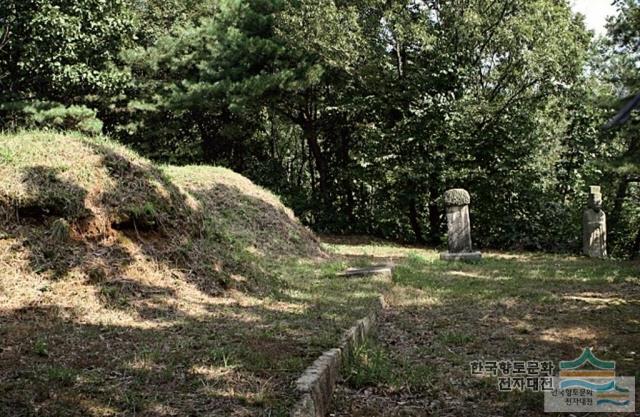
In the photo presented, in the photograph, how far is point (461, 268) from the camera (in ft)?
29.6

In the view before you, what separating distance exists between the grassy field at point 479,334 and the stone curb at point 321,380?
4.5 inches

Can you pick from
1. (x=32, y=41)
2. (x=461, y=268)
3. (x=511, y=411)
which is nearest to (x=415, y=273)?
(x=461, y=268)

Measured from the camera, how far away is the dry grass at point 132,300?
255 centimetres

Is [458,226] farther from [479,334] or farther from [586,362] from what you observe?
[586,362]

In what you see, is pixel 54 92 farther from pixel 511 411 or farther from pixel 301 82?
pixel 511 411

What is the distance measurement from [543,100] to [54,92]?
1290 centimetres

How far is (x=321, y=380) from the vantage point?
289cm

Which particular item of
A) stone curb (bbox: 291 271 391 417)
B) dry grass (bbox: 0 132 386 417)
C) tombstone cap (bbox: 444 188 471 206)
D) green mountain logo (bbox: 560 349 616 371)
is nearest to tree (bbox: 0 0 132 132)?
dry grass (bbox: 0 132 386 417)

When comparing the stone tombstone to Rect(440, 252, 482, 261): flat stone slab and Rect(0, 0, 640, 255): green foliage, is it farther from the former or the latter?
Rect(440, 252, 482, 261): flat stone slab

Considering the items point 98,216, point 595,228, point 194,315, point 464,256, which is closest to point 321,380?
point 194,315

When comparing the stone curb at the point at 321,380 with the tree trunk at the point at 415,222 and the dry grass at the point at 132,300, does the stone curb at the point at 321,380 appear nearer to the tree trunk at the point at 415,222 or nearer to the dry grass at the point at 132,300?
the dry grass at the point at 132,300

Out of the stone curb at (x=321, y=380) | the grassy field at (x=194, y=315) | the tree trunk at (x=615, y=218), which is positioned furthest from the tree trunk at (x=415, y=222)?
the stone curb at (x=321, y=380)

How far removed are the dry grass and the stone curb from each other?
0.08m

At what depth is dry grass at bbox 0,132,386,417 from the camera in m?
2.55
